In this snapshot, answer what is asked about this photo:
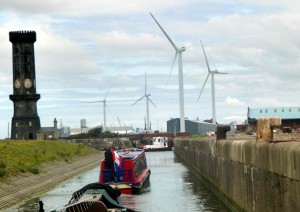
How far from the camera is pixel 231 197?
30859 mm

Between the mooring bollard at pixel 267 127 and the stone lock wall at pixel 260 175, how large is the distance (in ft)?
1.07

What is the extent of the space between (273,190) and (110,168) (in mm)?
23764

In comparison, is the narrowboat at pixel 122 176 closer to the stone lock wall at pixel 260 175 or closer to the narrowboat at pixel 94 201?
the stone lock wall at pixel 260 175

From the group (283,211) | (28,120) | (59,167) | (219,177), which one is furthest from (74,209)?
(28,120)

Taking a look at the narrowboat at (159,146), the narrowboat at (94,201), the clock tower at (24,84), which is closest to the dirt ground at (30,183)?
the narrowboat at (94,201)

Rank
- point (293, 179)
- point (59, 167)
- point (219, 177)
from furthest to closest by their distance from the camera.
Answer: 1. point (59, 167)
2. point (219, 177)
3. point (293, 179)

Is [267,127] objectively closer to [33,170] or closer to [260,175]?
[260,175]

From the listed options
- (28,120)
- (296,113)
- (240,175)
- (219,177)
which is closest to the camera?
(240,175)

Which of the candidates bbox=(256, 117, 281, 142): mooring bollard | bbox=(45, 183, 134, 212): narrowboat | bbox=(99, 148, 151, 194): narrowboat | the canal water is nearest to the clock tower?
the canal water

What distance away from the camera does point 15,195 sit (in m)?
41.0

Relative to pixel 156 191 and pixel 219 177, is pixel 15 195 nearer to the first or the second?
pixel 156 191

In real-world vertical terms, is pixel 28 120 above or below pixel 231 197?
above

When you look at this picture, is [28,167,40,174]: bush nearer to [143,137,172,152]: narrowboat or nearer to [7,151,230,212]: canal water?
[7,151,230,212]: canal water

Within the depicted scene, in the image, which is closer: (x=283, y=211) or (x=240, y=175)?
(x=283, y=211)
